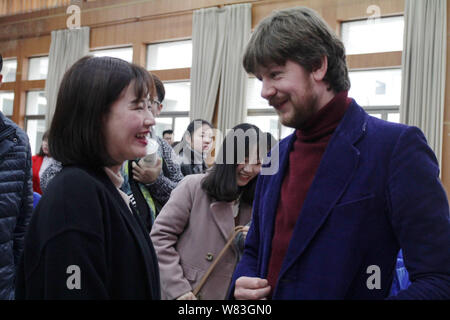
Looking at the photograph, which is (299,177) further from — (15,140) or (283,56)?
(15,140)

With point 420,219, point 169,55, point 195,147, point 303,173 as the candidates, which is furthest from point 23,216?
point 169,55

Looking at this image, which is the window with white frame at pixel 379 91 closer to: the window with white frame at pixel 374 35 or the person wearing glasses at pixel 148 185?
the window with white frame at pixel 374 35

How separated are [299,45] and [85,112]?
2.10ft

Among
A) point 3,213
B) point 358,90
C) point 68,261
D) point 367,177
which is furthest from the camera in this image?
point 358,90

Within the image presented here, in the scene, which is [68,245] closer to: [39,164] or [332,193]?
[332,193]

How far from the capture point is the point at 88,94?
1.24 meters

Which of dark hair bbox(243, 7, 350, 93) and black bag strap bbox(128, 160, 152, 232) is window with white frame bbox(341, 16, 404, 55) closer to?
black bag strap bbox(128, 160, 152, 232)

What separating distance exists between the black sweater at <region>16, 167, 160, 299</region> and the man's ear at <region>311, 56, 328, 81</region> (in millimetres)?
672

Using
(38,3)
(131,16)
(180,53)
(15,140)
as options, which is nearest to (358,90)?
(180,53)

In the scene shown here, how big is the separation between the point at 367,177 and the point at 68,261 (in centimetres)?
78

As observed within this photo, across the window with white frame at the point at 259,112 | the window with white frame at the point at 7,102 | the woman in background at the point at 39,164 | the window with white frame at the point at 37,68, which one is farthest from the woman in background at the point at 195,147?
the window with white frame at the point at 7,102

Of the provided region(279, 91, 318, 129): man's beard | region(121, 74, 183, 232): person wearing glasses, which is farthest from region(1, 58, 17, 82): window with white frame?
region(279, 91, 318, 129): man's beard

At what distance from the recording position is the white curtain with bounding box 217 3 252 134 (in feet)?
29.6

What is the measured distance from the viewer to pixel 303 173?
135 centimetres
